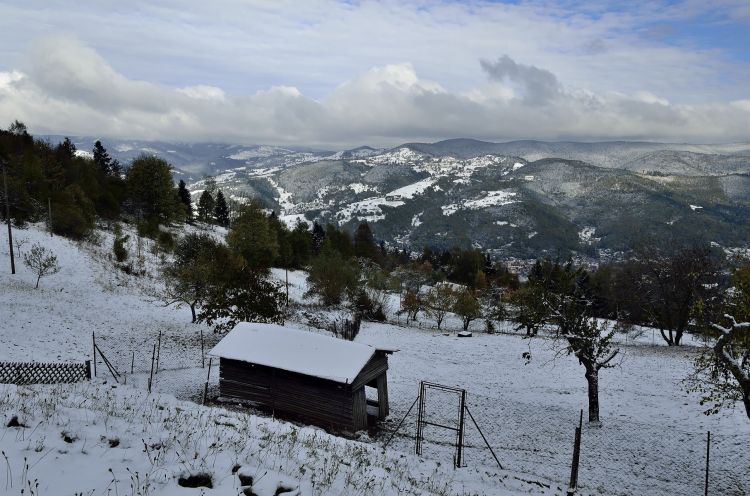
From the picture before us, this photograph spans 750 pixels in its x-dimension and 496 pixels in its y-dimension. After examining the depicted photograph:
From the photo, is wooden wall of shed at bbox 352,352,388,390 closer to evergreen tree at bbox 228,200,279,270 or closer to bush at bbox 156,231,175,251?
evergreen tree at bbox 228,200,279,270

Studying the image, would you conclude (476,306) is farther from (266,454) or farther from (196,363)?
A: (266,454)

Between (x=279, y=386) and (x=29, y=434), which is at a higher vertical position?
(x=29, y=434)

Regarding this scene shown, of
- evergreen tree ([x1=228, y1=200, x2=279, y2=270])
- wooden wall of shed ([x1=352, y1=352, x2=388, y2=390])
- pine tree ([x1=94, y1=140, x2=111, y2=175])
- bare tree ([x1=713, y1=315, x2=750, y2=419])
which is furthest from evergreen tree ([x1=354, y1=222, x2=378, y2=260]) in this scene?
bare tree ([x1=713, y1=315, x2=750, y2=419])

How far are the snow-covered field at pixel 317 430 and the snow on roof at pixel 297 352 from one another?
414 cm

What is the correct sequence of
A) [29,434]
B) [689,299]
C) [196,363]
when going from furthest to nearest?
1. [689,299]
2. [196,363]
3. [29,434]

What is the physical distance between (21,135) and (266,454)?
92620 mm

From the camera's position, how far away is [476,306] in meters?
65.7

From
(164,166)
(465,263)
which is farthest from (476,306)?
(465,263)

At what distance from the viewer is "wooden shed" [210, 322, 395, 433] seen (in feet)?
75.0

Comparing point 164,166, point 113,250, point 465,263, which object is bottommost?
point 465,263

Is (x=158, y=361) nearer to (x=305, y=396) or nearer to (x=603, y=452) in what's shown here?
(x=305, y=396)

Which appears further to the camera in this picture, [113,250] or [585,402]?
Answer: [113,250]

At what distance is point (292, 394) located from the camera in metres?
24.0

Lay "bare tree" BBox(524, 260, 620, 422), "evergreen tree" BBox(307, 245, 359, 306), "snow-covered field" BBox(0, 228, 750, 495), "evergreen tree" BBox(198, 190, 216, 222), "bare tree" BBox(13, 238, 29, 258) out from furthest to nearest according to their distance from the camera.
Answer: "evergreen tree" BBox(198, 190, 216, 222)
"evergreen tree" BBox(307, 245, 359, 306)
"bare tree" BBox(13, 238, 29, 258)
"bare tree" BBox(524, 260, 620, 422)
"snow-covered field" BBox(0, 228, 750, 495)
